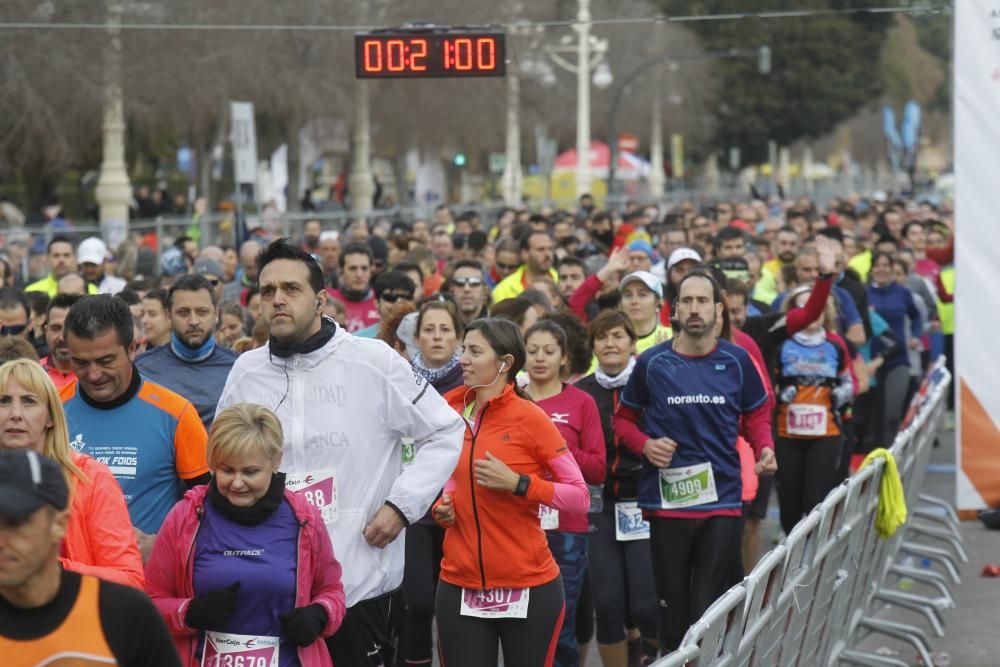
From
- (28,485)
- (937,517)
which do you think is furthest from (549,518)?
(937,517)

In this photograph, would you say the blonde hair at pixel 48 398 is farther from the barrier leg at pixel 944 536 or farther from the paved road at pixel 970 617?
the barrier leg at pixel 944 536

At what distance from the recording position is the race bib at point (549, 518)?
23.9 ft

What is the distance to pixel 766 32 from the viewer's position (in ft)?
236

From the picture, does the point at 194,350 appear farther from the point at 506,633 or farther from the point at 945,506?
the point at 945,506

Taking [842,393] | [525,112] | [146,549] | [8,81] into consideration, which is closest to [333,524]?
[146,549]

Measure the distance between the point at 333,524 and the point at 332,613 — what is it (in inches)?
22.6

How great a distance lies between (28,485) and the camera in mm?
3344

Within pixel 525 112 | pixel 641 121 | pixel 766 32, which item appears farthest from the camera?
pixel 766 32

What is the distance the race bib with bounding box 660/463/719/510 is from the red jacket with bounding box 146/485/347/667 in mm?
2852

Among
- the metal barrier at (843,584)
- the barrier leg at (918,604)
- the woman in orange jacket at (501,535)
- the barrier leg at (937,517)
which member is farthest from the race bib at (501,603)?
the barrier leg at (937,517)

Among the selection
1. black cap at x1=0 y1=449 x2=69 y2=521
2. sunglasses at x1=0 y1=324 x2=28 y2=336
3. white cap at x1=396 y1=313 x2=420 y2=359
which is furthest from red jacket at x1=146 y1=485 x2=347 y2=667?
sunglasses at x1=0 y1=324 x2=28 y2=336

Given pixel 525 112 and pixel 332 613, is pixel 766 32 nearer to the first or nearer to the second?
pixel 525 112

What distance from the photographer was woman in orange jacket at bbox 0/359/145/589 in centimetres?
450

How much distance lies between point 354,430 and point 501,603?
3.35 feet
